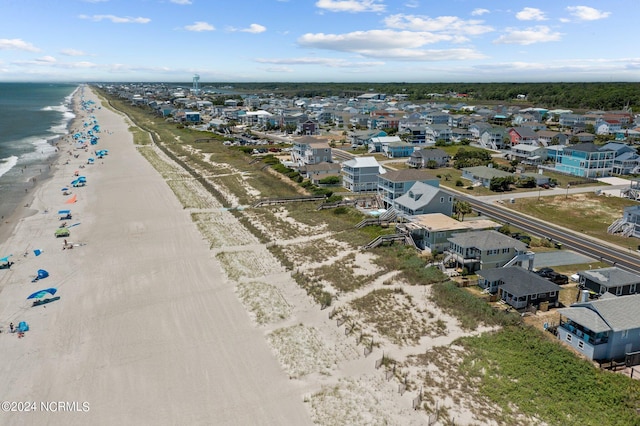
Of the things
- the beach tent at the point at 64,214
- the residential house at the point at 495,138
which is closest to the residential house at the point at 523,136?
the residential house at the point at 495,138

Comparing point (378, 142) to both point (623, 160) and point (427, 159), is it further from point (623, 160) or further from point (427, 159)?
point (623, 160)

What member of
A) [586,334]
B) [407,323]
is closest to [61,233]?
[407,323]

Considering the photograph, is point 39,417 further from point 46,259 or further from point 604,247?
point 604,247

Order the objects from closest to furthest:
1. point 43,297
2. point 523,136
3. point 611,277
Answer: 1. point 611,277
2. point 43,297
3. point 523,136

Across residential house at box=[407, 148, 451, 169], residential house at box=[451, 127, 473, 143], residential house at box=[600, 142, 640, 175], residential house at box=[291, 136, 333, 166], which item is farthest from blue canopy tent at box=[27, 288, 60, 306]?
residential house at box=[451, 127, 473, 143]

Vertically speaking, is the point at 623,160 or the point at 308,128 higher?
the point at 308,128

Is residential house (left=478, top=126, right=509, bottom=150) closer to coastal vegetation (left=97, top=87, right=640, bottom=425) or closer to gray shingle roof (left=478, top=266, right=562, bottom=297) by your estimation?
coastal vegetation (left=97, top=87, right=640, bottom=425)

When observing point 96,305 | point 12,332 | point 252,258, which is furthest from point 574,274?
point 12,332
